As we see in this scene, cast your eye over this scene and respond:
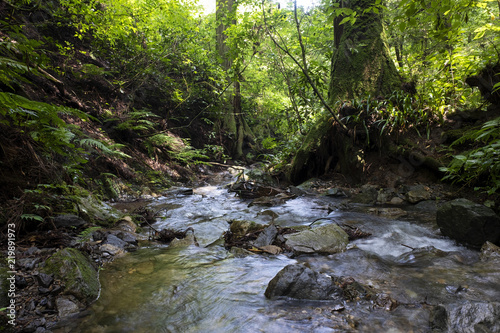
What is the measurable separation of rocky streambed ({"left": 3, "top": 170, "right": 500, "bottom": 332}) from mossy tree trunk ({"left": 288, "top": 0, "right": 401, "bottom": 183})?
102 inches

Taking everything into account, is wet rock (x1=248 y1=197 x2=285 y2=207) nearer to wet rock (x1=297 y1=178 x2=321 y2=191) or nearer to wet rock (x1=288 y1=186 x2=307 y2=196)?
wet rock (x1=288 y1=186 x2=307 y2=196)

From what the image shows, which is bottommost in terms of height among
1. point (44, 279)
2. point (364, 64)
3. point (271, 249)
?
point (271, 249)

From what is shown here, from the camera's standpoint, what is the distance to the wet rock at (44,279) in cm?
200

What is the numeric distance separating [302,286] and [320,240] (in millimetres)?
1255

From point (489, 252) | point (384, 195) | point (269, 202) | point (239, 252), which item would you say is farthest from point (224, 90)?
point (489, 252)

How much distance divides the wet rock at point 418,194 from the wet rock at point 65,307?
5.37 metres

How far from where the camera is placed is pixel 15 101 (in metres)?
2.16

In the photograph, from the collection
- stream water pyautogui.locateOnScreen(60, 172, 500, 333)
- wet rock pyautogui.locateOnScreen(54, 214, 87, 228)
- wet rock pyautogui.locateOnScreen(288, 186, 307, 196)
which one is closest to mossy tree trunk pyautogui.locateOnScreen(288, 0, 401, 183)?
wet rock pyautogui.locateOnScreen(288, 186, 307, 196)

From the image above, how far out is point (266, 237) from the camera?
3.52 m

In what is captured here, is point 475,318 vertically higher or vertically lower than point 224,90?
lower

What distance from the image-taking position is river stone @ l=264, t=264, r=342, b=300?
210cm

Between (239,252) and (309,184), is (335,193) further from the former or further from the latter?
(239,252)

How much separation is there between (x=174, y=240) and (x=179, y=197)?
343 centimetres

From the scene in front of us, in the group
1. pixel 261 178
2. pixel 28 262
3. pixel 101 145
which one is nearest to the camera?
pixel 28 262
